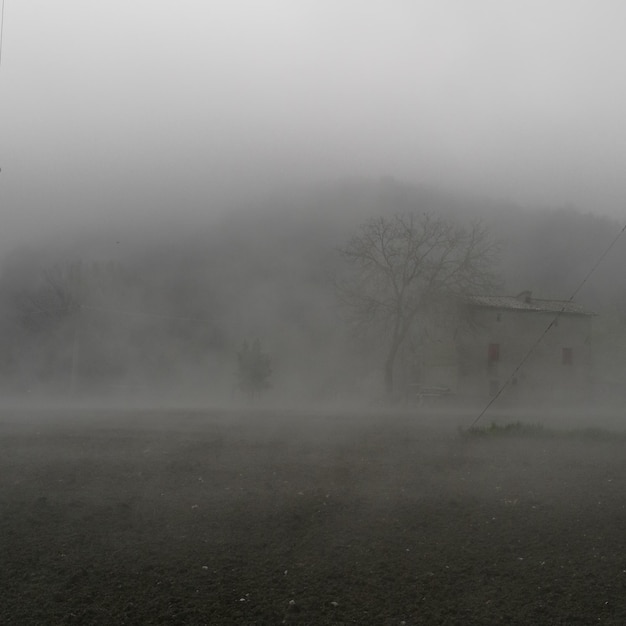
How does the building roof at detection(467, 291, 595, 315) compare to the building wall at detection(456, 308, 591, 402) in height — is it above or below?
above

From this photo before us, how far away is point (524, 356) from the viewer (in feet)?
71.9

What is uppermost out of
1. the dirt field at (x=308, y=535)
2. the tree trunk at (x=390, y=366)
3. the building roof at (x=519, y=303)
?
the building roof at (x=519, y=303)

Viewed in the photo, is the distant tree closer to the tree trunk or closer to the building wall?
the tree trunk

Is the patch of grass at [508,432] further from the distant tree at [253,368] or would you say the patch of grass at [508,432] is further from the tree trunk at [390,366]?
the tree trunk at [390,366]

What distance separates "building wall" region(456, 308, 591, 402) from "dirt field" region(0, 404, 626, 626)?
1484 cm

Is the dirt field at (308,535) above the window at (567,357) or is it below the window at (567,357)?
above

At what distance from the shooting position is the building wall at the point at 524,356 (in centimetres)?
2025

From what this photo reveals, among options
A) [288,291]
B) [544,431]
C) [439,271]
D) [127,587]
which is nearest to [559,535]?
[127,587]

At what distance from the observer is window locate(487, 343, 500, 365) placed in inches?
910

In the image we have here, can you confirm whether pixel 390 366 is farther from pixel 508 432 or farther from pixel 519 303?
pixel 508 432

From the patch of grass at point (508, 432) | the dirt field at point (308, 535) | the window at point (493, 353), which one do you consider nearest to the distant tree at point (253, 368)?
the patch of grass at point (508, 432)

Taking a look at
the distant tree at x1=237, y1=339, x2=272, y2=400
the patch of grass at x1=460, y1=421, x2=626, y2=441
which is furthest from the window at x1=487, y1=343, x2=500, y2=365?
the patch of grass at x1=460, y1=421, x2=626, y2=441

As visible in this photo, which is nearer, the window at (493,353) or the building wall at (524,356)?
the building wall at (524,356)

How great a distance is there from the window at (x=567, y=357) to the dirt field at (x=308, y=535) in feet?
52.3
